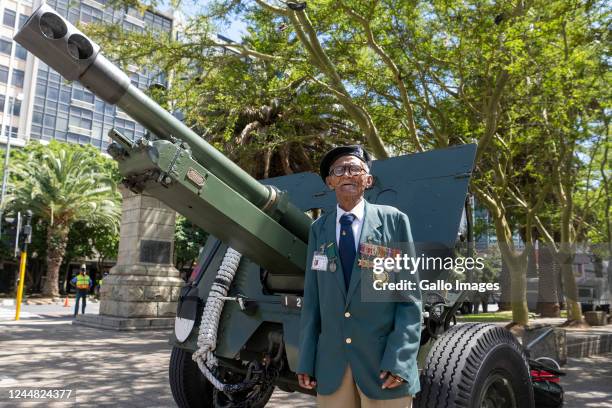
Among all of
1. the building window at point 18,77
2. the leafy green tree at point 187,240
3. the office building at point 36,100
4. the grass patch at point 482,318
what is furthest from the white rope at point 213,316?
the building window at point 18,77

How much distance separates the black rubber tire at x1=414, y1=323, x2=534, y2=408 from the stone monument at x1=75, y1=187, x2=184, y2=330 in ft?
34.6

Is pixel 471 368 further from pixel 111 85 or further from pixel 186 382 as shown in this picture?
pixel 111 85

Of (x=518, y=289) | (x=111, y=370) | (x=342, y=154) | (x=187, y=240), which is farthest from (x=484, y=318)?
(x=187, y=240)

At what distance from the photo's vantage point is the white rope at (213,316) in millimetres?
3590

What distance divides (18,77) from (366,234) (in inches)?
1821

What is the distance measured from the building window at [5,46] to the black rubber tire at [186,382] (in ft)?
142

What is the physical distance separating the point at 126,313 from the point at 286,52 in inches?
282

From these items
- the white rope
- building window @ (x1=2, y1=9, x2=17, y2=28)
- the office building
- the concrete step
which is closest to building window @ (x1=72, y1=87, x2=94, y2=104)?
the office building

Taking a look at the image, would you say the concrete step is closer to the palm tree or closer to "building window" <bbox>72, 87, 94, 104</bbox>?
the palm tree

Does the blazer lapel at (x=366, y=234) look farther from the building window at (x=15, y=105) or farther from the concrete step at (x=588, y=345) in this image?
the building window at (x=15, y=105)

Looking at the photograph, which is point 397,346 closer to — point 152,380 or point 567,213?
point 152,380

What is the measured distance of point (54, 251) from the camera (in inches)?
1057

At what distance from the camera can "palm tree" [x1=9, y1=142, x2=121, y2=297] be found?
2633 cm

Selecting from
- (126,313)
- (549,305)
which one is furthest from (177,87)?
(549,305)
